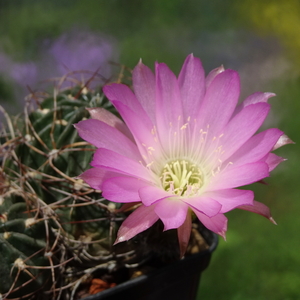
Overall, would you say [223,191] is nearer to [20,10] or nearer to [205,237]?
[205,237]

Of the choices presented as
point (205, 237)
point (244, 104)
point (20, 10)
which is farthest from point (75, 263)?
point (20, 10)

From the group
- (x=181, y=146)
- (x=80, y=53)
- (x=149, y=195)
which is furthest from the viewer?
(x=80, y=53)

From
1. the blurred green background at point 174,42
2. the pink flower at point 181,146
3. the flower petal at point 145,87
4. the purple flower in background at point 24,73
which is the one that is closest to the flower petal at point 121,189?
the pink flower at point 181,146

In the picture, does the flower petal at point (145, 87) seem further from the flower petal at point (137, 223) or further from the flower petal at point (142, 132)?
the flower petal at point (137, 223)

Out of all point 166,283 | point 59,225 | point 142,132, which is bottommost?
point 166,283

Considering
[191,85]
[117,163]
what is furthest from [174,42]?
[117,163]

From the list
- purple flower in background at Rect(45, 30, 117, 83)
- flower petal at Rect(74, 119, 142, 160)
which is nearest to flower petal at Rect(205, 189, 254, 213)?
flower petal at Rect(74, 119, 142, 160)

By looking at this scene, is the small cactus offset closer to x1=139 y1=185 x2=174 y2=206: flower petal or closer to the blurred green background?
x1=139 y1=185 x2=174 y2=206: flower petal

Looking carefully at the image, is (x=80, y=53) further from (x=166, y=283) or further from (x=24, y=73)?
(x=166, y=283)
